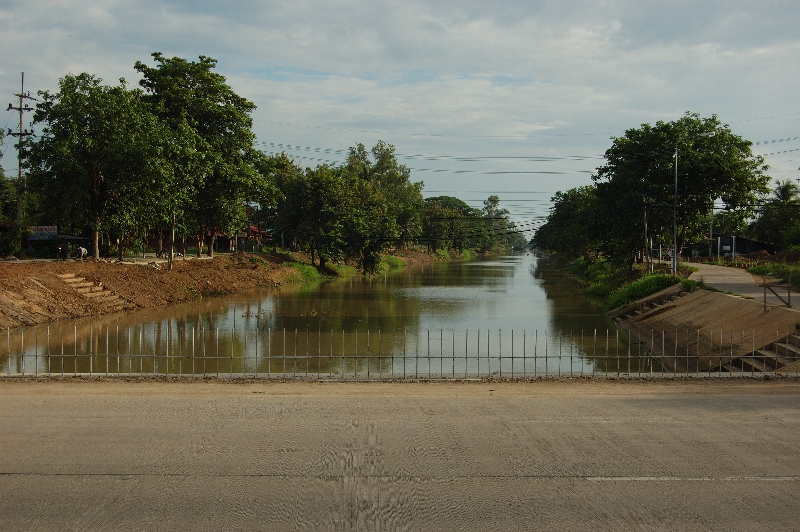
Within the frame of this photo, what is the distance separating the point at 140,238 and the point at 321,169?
15.1m

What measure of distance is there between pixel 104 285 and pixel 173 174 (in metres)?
6.68

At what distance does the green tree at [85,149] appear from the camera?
33.2m

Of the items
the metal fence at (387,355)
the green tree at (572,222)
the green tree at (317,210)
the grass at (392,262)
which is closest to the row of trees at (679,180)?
the green tree at (572,222)

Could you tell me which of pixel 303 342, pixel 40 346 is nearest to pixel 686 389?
pixel 303 342

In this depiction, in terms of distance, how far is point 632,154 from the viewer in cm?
4234

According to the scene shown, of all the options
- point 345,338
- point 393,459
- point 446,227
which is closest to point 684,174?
point 345,338

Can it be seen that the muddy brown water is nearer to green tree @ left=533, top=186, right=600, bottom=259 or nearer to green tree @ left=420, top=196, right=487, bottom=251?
green tree @ left=533, top=186, right=600, bottom=259

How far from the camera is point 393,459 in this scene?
7.87 m

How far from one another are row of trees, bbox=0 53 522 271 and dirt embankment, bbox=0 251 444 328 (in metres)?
2.57

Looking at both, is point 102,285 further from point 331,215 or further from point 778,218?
point 778,218

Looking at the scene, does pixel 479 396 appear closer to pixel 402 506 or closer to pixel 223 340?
pixel 402 506

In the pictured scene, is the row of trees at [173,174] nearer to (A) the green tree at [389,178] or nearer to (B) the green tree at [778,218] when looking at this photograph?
(A) the green tree at [389,178]

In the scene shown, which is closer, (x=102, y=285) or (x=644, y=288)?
(x=102, y=285)

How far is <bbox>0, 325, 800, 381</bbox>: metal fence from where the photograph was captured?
1409cm
